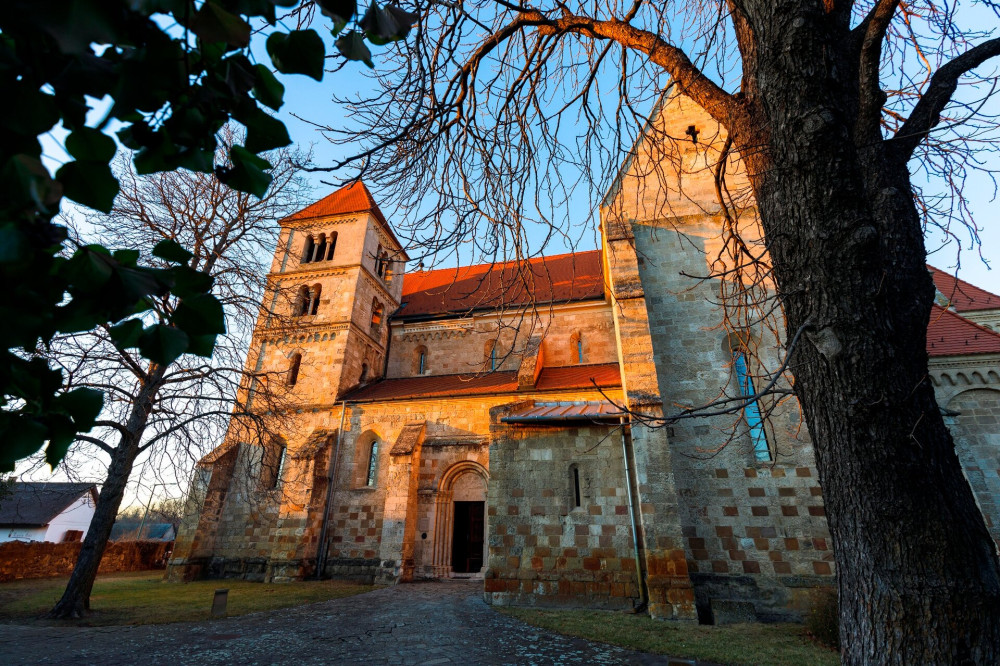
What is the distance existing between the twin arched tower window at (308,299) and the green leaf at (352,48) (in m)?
18.2

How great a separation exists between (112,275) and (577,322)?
55.2 feet

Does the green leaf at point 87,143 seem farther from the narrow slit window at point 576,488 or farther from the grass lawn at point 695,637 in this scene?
the narrow slit window at point 576,488

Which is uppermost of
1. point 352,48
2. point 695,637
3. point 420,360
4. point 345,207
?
point 345,207

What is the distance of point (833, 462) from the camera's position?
2008 millimetres

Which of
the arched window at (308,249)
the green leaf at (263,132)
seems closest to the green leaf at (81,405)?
the green leaf at (263,132)

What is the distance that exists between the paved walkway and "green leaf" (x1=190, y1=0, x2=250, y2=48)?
20.0ft

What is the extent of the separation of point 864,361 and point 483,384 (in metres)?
14.2

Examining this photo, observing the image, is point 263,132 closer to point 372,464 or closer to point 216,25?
point 216,25

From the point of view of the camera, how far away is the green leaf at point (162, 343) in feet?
3.63

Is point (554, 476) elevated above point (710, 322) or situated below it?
below

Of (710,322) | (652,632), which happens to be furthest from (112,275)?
(710,322)

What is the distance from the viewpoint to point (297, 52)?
121 centimetres

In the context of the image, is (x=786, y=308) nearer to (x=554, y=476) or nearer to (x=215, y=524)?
(x=554, y=476)

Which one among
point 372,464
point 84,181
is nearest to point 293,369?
point 372,464
